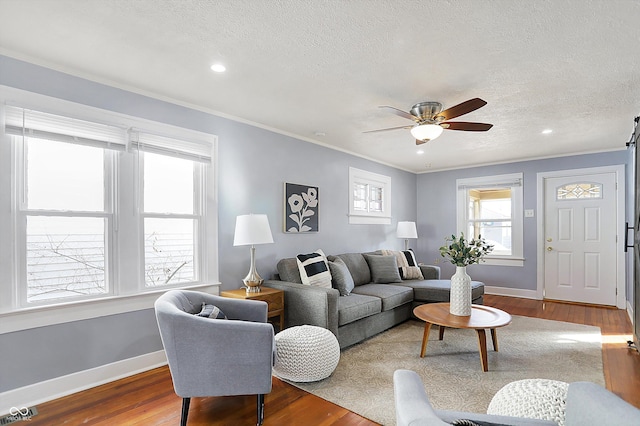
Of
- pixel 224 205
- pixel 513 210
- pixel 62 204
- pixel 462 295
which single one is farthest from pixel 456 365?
pixel 513 210

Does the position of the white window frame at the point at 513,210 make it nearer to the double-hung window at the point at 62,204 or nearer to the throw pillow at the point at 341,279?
the throw pillow at the point at 341,279

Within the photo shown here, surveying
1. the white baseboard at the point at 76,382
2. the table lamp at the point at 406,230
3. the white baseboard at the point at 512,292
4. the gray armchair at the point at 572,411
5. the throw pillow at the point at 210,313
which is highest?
the table lamp at the point at 406,230

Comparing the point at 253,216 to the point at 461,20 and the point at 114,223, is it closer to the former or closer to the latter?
the point at 114,223

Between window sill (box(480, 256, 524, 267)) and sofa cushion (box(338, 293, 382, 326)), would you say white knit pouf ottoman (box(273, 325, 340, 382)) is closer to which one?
sofa cushion (box(338, 293, 382, 326))

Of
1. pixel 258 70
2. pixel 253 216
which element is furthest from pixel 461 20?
pixel 253 216

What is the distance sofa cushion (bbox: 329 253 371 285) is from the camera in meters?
4.74

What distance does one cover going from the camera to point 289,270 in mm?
3898

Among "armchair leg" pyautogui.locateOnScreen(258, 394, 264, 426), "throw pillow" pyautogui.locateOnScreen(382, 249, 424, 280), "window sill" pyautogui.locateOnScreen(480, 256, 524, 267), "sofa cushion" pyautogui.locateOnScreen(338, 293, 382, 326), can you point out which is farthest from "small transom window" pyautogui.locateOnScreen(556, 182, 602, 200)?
"armchair leg" pyautogui.locateOnScreen(258, 394, 264, 426)

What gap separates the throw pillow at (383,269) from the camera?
4.91 metres

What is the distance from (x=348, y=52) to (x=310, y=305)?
2.18m

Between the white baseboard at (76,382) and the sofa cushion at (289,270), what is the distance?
1.39 meters

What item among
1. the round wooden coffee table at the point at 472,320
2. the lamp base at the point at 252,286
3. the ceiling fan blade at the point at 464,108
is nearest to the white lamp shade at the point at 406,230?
the round wooden coffee table at the point at 472,320

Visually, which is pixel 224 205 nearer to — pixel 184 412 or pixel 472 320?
pixel 184 412

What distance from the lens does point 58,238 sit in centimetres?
262
